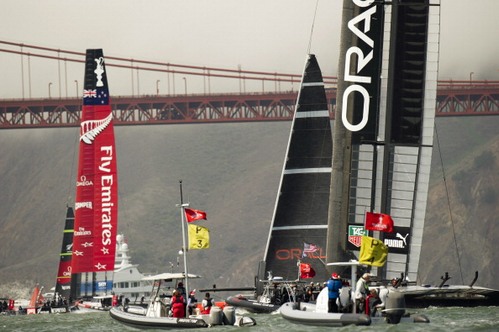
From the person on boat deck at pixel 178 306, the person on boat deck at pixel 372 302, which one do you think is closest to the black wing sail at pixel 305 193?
the person on boat deck at pixel 178 306

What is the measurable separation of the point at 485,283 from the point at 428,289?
7445 centimetres

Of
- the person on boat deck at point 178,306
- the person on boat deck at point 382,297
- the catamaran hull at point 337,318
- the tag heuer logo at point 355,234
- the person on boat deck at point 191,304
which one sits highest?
the tag heuer logo at point 355,234

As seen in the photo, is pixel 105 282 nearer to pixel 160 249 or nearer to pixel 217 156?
pixel 160 249

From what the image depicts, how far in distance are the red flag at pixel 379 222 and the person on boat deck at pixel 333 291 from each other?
177 centimetres

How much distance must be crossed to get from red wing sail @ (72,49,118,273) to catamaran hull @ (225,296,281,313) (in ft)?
39.7

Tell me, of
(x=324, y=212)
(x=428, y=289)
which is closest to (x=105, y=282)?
(x=324, y=212)

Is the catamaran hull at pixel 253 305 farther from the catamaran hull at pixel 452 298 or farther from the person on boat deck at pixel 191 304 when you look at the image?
the person on boat deck at pixel 191 304

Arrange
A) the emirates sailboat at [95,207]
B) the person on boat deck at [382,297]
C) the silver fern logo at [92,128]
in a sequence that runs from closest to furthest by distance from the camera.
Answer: the person on boat deck at [382,297] < the emirates sailboat at [95,207] < the silver fern logo at [92,128]

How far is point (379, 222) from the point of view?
22.2 m

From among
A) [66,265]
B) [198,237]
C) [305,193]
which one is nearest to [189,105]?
[66,265]

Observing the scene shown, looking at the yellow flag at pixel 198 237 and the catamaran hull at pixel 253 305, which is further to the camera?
the catamaran hull at pixel 253 305

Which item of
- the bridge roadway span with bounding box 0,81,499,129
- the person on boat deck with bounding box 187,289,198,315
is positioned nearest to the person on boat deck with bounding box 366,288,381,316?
the person on boat deck with bounding box 187,289,198,315

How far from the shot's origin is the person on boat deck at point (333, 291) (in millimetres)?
20344

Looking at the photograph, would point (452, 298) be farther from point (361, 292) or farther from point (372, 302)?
point (361, 292)
